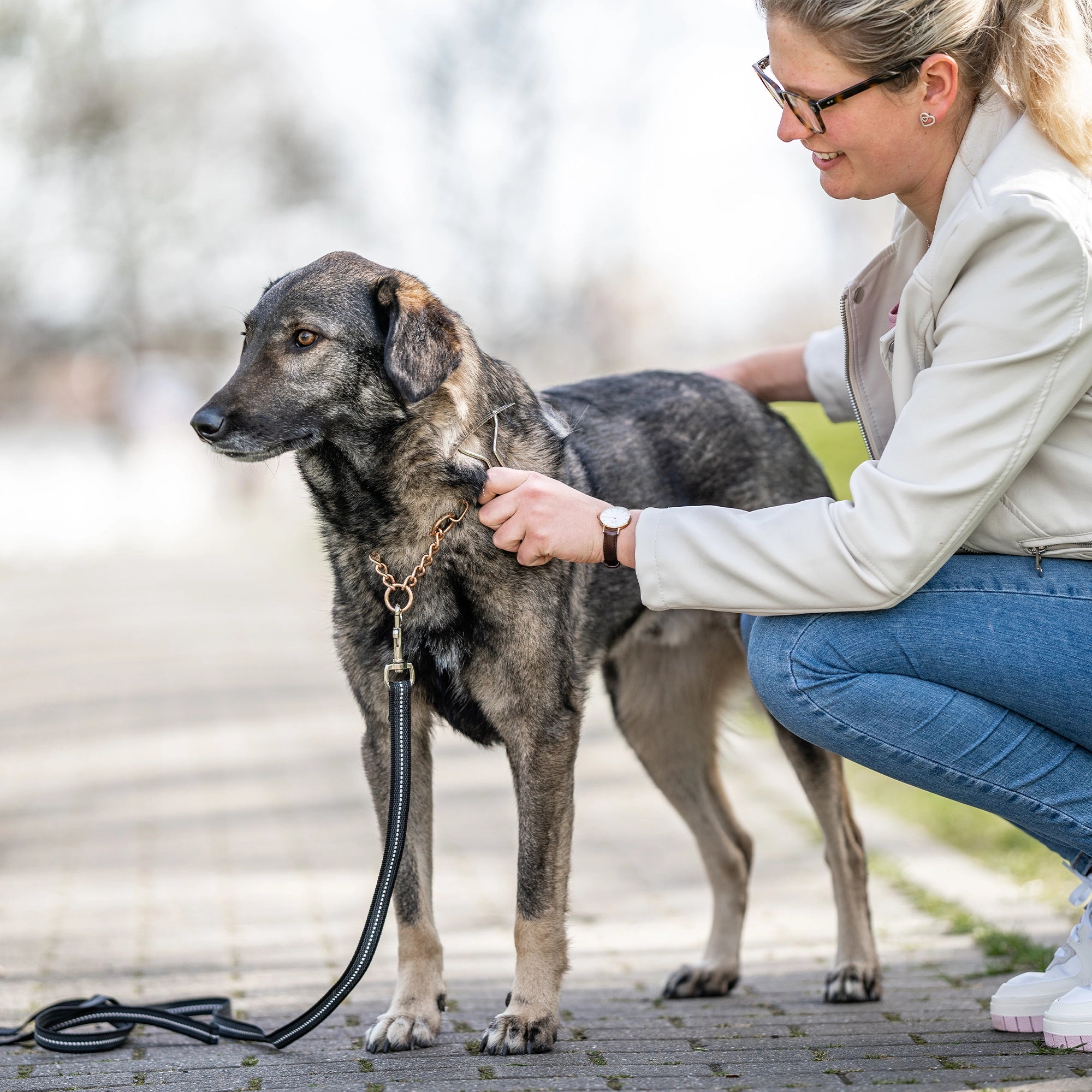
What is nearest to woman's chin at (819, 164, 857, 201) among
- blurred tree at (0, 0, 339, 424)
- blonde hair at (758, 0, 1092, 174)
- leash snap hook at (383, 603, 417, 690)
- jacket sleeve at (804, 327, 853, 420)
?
blonde hair at (758, 0, 1092, 174)

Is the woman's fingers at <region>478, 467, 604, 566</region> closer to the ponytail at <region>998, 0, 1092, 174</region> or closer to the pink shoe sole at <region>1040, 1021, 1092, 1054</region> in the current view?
the ponytail at <region>998, 0, 1092, 174</region>

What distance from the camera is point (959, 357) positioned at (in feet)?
8.23

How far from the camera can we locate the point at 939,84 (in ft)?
8.73

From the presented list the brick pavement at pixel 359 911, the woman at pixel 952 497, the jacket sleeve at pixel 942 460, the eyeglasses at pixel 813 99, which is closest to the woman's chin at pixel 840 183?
the woman at pixel 952 497

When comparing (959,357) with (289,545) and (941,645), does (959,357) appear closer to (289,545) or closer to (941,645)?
(941,645)

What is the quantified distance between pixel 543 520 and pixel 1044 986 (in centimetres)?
149

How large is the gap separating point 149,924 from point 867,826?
10.5 ft

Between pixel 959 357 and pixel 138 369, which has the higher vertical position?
pixel 959 357

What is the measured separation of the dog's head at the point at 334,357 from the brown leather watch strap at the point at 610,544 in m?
0.53

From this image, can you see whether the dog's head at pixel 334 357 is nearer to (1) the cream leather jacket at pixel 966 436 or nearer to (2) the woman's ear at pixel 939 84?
(1) the cream leather jacket at pixel 966 436

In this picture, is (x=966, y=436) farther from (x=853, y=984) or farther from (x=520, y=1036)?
(x=853, y=984)

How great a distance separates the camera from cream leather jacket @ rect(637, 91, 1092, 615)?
2438 millimetres

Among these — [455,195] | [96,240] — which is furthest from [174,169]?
[455,195]

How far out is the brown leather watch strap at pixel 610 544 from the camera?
9.17ft
